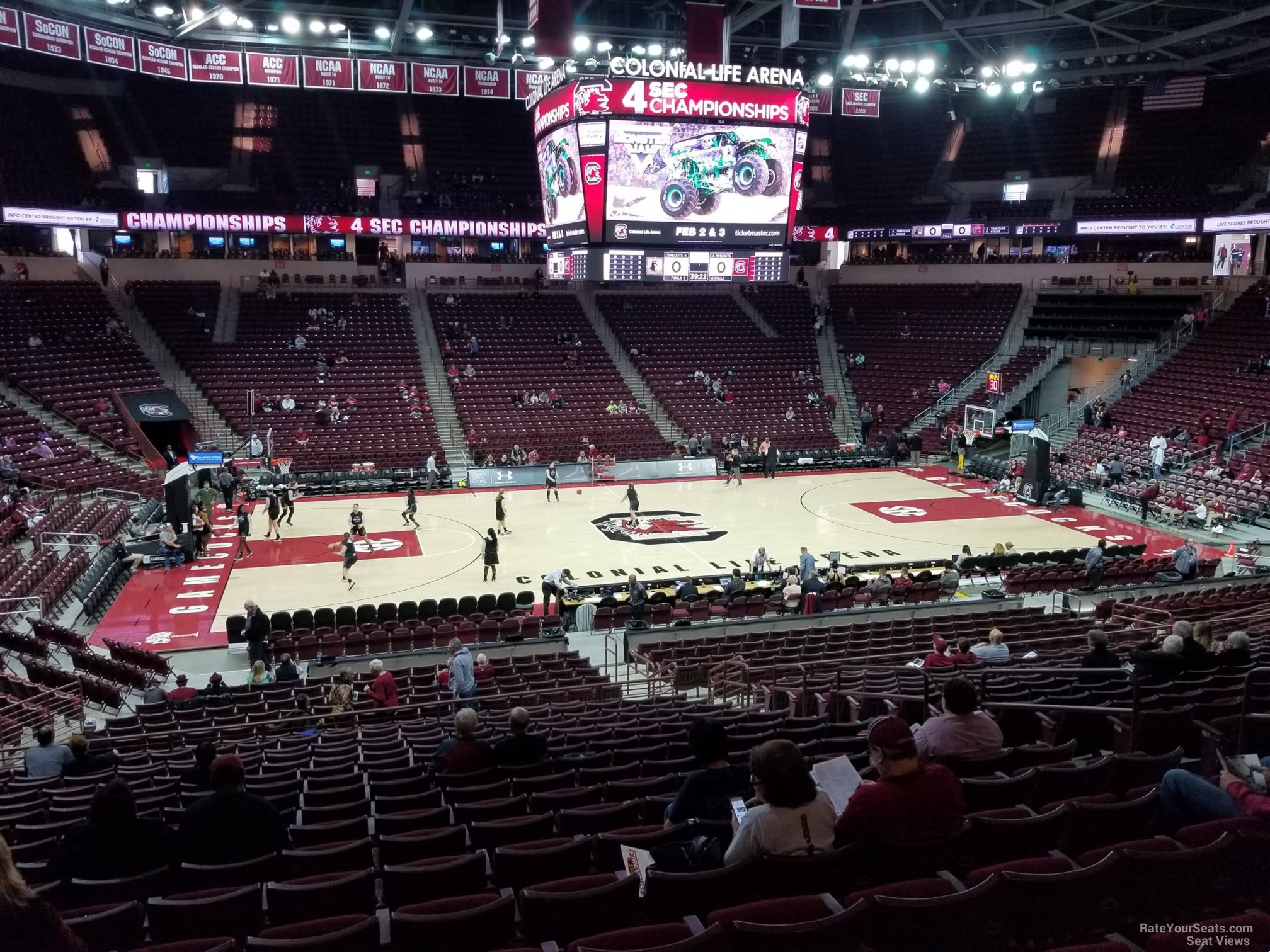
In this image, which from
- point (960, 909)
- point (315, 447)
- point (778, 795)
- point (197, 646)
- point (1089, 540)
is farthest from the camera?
point (315, 447)

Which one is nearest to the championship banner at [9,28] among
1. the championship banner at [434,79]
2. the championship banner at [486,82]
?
the championship banner at [434,79]

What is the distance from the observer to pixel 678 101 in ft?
79.0

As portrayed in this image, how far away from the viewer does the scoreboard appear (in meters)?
25.2

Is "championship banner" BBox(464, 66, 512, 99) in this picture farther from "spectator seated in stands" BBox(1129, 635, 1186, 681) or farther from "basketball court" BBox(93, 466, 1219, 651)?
"spectator seated in stands" BBox(1129, 635, 1186, 681)

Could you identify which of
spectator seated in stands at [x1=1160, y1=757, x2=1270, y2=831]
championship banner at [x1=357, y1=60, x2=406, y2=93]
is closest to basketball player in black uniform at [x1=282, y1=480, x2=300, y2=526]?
championship banner at [x1=357, y1=60, x2=406, y2=93]

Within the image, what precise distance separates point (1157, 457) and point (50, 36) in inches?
1423

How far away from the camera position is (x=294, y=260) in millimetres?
44656

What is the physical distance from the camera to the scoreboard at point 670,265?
25.2m

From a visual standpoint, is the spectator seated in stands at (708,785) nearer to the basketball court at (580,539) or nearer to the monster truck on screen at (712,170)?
the basketball court at (580,539)

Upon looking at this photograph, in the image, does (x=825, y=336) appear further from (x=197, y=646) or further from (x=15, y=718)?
(x=15, y=718)

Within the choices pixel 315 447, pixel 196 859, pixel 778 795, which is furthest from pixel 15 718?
pixel 315 447

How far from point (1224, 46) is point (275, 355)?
39.8m

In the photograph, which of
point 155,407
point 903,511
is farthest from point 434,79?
point 903,511

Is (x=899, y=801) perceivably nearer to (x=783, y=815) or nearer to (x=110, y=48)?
(x=783, y=815)
